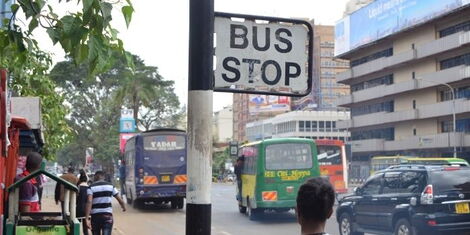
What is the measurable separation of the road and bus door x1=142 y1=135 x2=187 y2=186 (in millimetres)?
1390

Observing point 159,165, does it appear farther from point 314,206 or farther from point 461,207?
point 314,206

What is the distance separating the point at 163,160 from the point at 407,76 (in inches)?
1699

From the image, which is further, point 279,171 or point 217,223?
point 217,223

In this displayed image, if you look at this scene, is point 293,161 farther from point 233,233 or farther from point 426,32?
point 426,32

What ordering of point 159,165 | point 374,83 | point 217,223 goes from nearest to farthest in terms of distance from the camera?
point 217,223
point 159,165
point 374,83

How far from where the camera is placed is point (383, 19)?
67812 millimetres

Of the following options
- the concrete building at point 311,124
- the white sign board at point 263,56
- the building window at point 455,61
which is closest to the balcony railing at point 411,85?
the building window at point 455,61

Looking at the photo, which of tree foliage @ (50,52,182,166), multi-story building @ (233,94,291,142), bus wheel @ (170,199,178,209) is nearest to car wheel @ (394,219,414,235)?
bus wheel @ (170,199,178,209)

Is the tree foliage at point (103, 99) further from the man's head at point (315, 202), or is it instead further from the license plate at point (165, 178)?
the man's head at point (315, 202)

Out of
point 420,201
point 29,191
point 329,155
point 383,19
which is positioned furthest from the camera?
point 383,19

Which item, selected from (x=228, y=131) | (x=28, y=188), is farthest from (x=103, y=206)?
(x=228, y=131)

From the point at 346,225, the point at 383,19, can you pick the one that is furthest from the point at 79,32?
the point at 383,19

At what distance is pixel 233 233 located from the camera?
57.1 ft

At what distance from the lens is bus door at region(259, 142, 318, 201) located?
19.9 metres
